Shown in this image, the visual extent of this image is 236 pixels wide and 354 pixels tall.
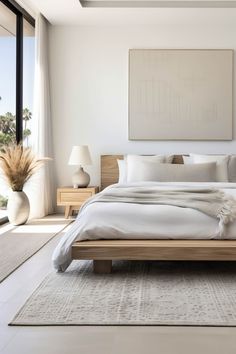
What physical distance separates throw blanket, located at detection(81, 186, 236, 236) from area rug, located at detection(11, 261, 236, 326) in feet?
1.42

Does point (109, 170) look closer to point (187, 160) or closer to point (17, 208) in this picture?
point (187, 160)

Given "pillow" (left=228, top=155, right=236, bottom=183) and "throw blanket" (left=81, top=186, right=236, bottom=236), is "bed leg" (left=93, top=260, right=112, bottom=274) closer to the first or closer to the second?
"throw blanket" (left=81, top=186, right=236, bottom=236)

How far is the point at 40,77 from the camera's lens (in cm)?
595

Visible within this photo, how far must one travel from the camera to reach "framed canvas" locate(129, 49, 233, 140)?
6.13 m

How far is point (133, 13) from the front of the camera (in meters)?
5.63

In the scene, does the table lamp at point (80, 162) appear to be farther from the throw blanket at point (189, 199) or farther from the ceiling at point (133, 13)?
the throw blanket at point (189, 199)

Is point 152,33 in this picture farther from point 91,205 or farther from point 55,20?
point 91,205

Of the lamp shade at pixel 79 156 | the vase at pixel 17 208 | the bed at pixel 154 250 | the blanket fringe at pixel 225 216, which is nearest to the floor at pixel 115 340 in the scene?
the bed at pixel 154 250

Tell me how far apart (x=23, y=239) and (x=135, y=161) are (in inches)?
69.1

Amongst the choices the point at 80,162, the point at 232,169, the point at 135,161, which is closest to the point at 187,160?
the point at 232,169

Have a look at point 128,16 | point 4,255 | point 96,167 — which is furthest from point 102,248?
point 128,16

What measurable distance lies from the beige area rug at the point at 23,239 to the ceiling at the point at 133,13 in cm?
266

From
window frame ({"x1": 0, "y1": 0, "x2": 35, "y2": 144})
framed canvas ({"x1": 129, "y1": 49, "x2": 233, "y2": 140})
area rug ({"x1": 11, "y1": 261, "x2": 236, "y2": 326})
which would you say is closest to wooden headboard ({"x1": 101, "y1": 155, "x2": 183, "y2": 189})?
framed canvas ({"x1": 129, "y1": 49, "x2": 233, "y2": 140})

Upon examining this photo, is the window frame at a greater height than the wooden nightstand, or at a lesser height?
greater
